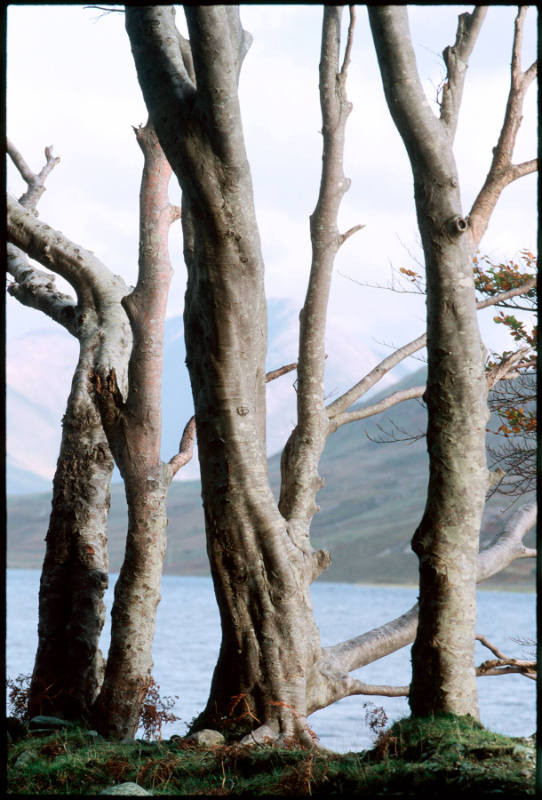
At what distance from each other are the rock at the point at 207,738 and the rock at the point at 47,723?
175 cm

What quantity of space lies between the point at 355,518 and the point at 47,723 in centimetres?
15529

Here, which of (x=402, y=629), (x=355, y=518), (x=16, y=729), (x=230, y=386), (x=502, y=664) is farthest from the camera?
(x=355, y=518)

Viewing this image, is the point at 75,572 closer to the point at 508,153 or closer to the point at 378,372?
the point at 378,372

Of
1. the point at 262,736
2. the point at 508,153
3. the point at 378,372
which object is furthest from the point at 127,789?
the point at 378,372

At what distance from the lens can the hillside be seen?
5359 inches

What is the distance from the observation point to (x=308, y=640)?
19.5 ft

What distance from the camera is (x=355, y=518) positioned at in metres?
160

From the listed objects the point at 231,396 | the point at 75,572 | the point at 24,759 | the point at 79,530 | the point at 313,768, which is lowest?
the point at 24,759

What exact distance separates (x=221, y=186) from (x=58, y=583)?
4000 mm

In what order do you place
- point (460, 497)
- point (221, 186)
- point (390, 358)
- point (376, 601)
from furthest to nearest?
point (376, 601), point (390, 358), point (221, 186), point (460, 497)

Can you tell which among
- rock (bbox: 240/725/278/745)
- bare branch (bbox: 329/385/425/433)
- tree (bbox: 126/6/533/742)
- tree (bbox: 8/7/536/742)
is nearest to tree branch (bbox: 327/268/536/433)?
bare branch (bbox: 329/385/425/433)

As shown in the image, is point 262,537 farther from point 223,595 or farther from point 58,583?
point 58,583

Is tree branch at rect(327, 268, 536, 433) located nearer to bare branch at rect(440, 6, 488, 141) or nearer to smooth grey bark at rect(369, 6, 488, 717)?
bare branch at rect(440, 6, 488, 141)

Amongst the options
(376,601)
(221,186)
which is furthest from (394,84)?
(376,601)
